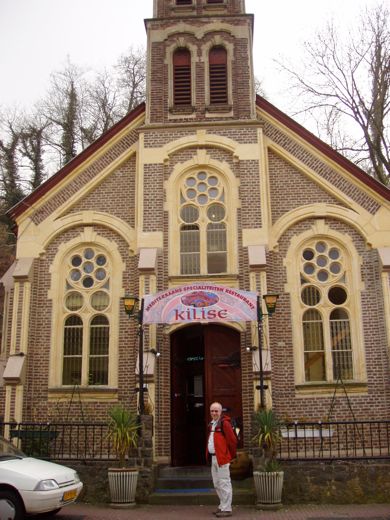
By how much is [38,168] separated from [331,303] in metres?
25.5

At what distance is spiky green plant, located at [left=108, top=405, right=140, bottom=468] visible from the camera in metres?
12.3

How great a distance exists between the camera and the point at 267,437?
1212cm

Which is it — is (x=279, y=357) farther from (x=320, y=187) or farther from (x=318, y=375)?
(x=320, y=187)

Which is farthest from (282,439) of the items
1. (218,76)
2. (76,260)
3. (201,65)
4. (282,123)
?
(201,65)

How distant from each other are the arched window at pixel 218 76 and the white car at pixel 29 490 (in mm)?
11440

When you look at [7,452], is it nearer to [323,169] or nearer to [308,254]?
[308,254]

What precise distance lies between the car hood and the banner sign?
4.26 metres

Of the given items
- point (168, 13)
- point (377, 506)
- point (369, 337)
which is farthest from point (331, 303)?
point (168, 13)

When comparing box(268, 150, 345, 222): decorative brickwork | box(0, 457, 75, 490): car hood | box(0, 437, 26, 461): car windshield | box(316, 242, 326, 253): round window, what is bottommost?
box(0, 457, 75, 490): car hood

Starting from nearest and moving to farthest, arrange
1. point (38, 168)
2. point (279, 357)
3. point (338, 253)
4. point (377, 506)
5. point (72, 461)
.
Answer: point (377, 506)
point (72, 461)
point (279, 357)
point (338, 253)
point (38, 168)

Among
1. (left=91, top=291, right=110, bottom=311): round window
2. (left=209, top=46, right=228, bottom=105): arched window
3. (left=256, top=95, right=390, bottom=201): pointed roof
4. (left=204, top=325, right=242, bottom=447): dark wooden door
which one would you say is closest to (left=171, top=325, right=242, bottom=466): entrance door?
(left=204, top=325, right=242, bottom=447): dark wooden door

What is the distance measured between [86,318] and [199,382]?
3503 millimetres

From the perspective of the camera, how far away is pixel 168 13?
1862 cm

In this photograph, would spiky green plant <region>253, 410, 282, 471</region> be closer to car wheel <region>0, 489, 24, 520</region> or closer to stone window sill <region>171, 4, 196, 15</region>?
car wheel <region>0, 489, 24, 520</region>
